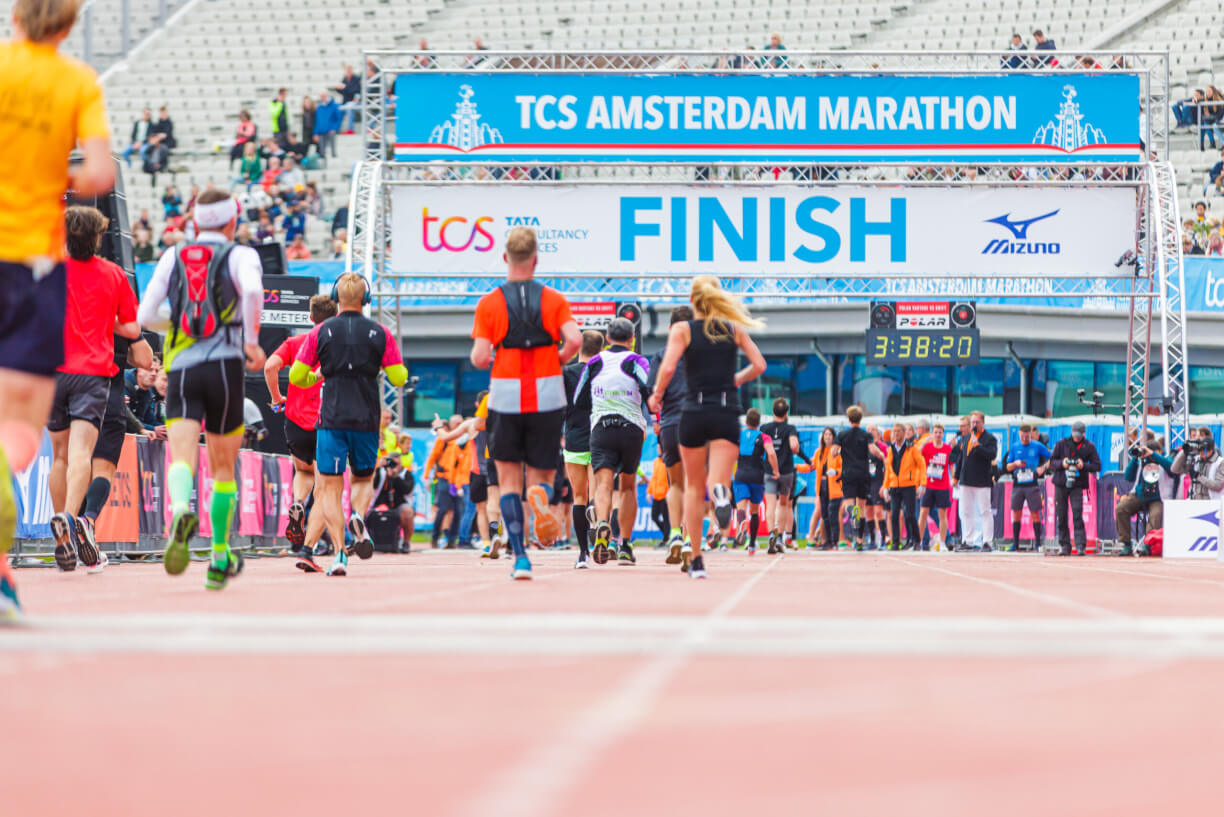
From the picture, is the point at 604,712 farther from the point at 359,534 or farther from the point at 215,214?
the point at 359,534

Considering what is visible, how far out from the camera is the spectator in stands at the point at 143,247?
3169 cm

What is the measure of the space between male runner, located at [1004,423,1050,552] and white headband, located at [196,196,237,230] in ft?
54.5

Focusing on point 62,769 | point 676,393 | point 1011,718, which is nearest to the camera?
point 62,769

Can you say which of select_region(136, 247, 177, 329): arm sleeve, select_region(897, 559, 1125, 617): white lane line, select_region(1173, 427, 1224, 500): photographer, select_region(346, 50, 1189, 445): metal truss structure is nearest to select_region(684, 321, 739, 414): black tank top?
select_region(897, 559, 1125, 617): white lane line

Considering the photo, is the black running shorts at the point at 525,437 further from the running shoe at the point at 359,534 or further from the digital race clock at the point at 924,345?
the digital race clock at the point at 924,345

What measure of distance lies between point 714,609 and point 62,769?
14.2 ft

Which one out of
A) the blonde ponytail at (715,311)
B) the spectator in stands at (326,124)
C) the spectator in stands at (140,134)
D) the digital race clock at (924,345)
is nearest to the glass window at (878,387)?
the digital race clock at (924,345)

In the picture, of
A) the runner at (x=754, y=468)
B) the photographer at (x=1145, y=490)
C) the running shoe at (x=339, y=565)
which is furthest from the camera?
the photographer at (x=1145, y=490)

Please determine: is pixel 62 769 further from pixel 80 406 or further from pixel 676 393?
pixel 676 393

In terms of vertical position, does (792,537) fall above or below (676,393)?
below

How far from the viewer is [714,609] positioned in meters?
7.17

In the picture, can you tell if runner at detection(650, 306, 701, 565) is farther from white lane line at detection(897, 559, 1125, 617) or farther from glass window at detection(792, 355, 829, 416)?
glass window at detection(792, 355, 829, 416)

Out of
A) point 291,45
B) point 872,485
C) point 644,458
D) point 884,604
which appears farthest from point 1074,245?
point 291,45

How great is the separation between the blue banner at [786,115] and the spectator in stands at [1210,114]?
9.78 meters
